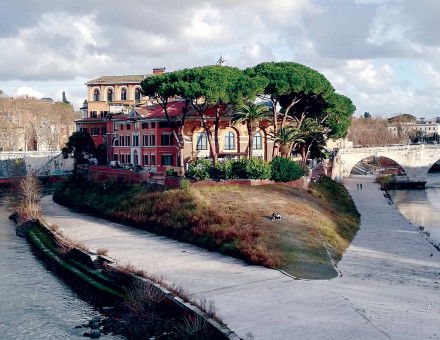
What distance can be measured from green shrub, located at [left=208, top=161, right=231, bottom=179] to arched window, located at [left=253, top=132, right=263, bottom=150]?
1188 cm

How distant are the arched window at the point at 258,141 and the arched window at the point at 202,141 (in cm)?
665

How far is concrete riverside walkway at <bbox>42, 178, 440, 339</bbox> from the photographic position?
2105 cm

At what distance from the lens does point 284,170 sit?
173 feet

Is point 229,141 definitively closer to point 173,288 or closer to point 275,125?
point 275,125

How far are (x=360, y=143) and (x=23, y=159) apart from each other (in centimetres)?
8730

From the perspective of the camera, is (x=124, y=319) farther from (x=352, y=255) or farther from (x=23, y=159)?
(x=23, y=159)

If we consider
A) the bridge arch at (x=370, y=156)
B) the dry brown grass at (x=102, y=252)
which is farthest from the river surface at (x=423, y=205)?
the dry brown grass at (x=102, y=252)

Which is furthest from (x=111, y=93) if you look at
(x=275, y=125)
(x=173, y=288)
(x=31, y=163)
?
(x=173, y=288)

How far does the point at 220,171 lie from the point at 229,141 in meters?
9.75

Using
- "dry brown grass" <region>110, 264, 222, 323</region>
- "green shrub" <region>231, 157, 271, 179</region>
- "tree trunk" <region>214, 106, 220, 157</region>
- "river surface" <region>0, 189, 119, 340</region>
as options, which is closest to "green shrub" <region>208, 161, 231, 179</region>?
"green shrub" <region>231, 157, 271, 179</region>

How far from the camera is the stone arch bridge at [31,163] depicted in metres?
91.9

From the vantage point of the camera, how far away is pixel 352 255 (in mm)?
35094

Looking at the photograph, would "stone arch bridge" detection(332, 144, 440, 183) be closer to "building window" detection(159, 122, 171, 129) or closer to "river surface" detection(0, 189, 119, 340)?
"building window" detection(159, 122, 171, 129)

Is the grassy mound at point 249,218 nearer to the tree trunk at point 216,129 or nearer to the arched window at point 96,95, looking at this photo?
the tree trunk at point 216,129
